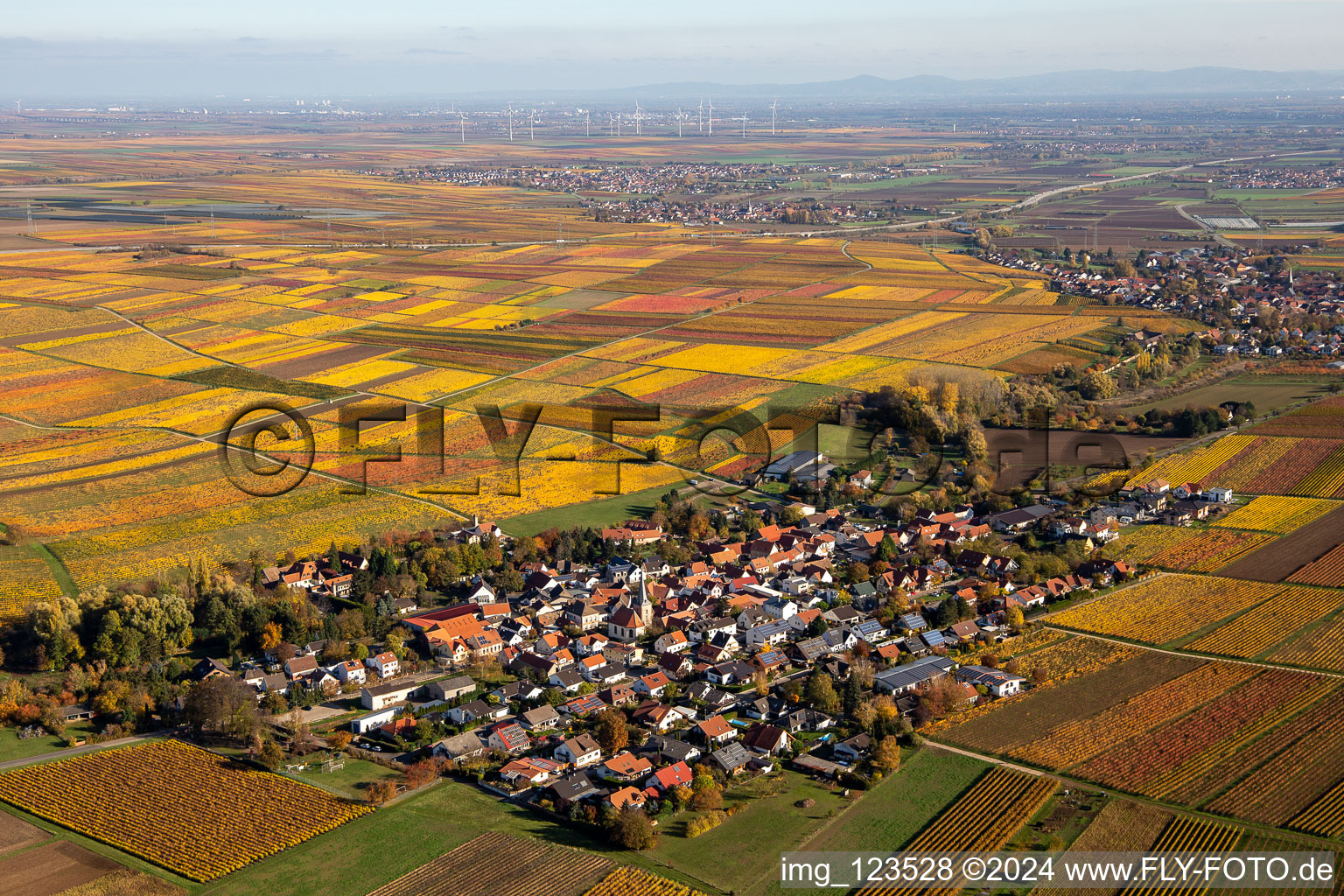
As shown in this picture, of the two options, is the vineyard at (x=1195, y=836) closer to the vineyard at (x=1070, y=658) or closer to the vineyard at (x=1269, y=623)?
the vineyard at (x=1070, y=658)

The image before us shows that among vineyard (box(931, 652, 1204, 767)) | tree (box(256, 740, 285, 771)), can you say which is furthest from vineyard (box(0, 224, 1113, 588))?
vineyard (box(931, 652, 1204, 767))

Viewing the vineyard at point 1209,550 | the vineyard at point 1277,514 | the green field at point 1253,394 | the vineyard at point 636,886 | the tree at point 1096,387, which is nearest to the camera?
the vineyard at point 636,886

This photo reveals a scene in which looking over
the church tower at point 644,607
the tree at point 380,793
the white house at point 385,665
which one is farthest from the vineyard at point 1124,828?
the white house at point 385,665

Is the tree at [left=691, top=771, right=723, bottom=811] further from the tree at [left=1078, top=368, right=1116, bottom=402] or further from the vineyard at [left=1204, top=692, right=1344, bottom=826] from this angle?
the tree at [left=1078, top=368, right=1116, bottom=402]

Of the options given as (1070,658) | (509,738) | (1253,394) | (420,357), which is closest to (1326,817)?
(1070,658)

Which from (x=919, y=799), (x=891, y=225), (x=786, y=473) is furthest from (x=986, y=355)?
(x=891, y=225)
